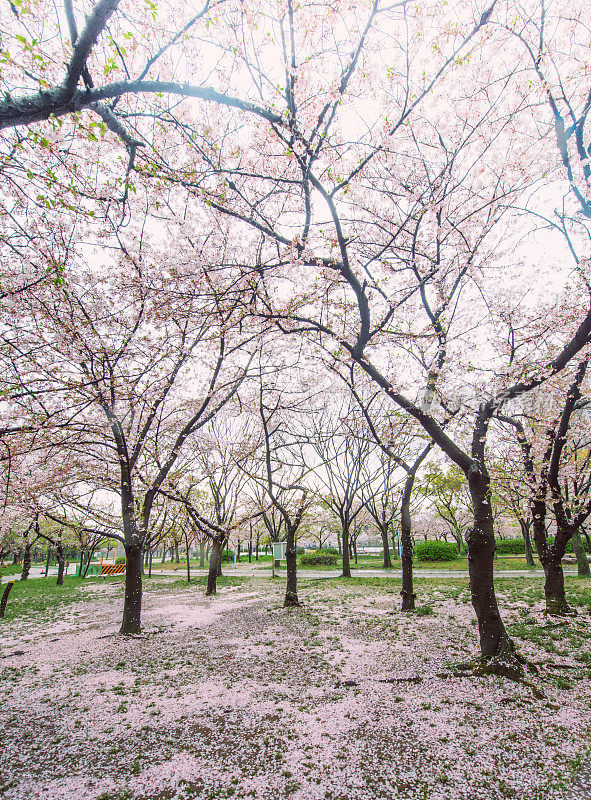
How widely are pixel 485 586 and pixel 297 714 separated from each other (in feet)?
11.3

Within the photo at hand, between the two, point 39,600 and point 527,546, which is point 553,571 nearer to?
point 527,546

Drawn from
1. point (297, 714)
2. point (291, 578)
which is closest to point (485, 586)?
point (297, 714)

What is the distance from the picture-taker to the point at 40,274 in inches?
243

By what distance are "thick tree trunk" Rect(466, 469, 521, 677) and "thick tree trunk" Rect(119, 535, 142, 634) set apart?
7.65 m

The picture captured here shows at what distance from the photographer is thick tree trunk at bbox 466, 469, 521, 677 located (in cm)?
592

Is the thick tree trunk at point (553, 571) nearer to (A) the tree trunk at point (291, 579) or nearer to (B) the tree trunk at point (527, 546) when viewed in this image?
(A) the tree trunk at point (291, 579)

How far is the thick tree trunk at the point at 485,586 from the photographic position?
5918 mm

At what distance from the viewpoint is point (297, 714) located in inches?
193

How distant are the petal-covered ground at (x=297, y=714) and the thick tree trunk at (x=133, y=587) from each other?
0.34 metres

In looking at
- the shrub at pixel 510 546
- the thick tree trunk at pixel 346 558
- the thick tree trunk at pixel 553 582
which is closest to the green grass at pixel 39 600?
the thick tree trunk at pixel 346 558

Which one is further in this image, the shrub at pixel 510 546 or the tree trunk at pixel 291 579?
the shrub at pixel 510 546

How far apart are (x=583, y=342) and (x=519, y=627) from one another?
6357 millimetres

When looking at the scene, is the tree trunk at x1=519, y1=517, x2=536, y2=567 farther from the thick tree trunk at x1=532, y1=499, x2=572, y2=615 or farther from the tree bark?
the tree bark

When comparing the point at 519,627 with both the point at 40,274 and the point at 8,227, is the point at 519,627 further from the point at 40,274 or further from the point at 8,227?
the point at 8,227
